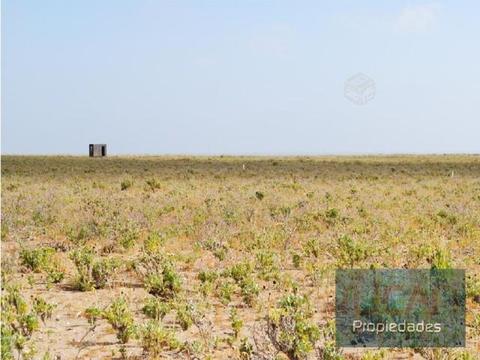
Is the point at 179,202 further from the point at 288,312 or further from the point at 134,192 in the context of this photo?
the point at 288,312

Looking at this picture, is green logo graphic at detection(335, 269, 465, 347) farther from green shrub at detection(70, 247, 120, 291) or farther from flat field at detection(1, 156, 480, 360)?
green shrub at detection(70, 247, 120, 291)

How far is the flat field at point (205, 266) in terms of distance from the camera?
6953mm

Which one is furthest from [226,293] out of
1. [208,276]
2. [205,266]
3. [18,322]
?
[18,322]

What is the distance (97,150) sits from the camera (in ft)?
297

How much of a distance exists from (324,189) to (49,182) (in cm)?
1603

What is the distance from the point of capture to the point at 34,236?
14953mm

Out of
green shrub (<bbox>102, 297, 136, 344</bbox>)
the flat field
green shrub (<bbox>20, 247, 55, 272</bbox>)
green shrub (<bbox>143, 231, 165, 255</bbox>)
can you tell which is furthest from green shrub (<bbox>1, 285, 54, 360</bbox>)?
green shrub (<bbox>143, 231, 165, 255</bbox>)

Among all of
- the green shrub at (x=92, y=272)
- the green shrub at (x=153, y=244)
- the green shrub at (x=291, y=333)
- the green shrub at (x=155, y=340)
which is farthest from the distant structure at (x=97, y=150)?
the green shrub at (x=291, y=333)

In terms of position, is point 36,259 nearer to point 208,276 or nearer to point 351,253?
point 208,276

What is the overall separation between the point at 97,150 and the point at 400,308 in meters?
86.0

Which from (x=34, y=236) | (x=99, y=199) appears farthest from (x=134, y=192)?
(x=34, y=236)

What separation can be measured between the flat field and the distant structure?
67056 millimetres

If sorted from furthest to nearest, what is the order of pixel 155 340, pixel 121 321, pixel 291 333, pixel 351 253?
pixel 351 253, pixel 121 321, pixel 155 340, pixel 291 333

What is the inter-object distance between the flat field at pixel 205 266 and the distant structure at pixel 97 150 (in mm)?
67056
